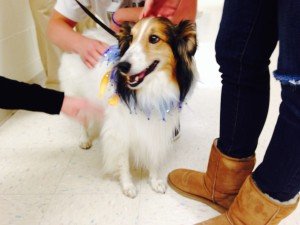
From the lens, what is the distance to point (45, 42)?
7.47ft

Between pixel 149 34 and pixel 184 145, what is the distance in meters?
0.78

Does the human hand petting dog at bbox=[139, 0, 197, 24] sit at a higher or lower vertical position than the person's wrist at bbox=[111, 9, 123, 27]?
higher

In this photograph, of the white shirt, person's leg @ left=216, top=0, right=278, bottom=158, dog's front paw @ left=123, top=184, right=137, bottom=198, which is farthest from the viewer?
the white shirt

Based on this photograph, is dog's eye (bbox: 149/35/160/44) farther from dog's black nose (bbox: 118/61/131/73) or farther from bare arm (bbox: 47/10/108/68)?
bare arm (bbox: 47/10/108/68)

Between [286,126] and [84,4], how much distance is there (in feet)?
3.95

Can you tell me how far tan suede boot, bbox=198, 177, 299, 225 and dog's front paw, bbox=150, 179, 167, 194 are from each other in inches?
15.7

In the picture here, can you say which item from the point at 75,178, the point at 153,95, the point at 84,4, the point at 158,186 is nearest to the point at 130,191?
the point at 158,186

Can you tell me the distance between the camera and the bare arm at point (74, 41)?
1.42 m

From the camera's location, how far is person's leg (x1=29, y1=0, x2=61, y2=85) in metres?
2.13

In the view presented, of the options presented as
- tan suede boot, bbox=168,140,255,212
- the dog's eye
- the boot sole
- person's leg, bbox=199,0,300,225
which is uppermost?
the dog's eye

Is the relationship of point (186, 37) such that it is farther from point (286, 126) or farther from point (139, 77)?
point (286, 126)

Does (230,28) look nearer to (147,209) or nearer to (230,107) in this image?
(230,107)

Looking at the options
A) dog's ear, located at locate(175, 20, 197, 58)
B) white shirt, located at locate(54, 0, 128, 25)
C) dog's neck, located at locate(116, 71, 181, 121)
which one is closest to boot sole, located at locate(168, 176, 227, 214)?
dog's neck, located at locate(116, 71, 181, 121)

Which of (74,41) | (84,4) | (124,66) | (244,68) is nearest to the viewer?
(244,68)
